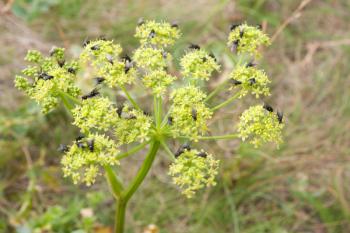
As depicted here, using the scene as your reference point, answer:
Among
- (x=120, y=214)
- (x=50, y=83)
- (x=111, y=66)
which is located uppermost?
(x=111, y=66)

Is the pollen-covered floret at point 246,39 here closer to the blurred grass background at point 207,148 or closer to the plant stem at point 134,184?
the plant stem at point 134,184

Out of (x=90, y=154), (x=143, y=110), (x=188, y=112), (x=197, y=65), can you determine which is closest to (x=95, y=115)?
(x=90, y=154)

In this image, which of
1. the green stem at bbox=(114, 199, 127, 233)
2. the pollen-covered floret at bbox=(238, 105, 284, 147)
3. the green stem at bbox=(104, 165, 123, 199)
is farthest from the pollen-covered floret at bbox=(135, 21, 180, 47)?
the green stem at bbox=(114, 199, 127, 233)

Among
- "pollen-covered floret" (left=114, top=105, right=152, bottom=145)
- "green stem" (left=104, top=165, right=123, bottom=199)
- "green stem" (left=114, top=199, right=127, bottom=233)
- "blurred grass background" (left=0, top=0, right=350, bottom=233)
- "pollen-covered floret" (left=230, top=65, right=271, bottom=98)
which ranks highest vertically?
"blurred grass background" (left=0, top=0, right=350, bottom=233)

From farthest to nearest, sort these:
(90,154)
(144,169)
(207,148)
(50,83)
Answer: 1. (207,148)
2. (144,169)
3. (50,83)
4. (90,154)

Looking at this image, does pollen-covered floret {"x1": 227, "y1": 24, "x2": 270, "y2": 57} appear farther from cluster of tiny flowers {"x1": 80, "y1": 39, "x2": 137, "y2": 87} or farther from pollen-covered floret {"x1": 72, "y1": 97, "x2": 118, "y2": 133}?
pollen-covered floret {"x1": 72, "y1": 97, "x2": 118, "y2": 133}

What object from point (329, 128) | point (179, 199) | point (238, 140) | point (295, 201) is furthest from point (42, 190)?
point (329, 128)

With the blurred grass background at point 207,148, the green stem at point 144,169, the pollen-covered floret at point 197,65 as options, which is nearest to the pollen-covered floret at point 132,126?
the green stem at point 144,169

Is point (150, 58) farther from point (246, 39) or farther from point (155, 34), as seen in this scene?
point (246, 39)
